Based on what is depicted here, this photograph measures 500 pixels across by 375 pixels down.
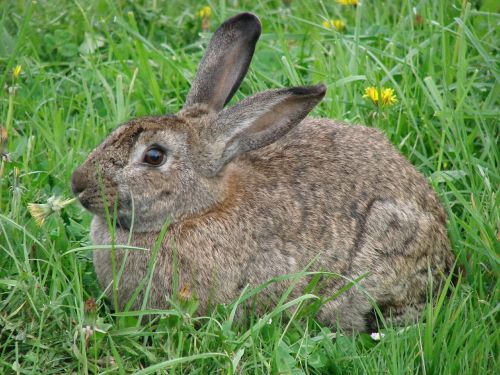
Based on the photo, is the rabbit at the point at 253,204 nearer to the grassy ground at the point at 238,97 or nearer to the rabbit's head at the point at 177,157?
the rabbit's head at the point at 177,157

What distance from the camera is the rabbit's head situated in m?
4.97

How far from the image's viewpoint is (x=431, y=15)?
6.82 metres

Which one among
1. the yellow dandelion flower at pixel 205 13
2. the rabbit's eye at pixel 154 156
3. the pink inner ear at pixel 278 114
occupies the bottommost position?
the yellow dandelion flower at pixel 205 13

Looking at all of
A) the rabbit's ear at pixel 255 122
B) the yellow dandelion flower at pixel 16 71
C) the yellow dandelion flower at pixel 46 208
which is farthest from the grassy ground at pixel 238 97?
the rabbit's ear at pixel 255 122

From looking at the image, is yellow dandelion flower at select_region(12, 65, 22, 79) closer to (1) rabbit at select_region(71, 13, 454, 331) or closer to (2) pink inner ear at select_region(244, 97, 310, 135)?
(1) rabbit at select_region(71, 13, 454, 331)

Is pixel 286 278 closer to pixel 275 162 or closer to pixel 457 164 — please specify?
Result: pixel 275 162

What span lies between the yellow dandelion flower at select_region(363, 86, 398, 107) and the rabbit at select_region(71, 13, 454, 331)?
1.83ft

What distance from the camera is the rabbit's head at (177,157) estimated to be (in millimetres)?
4973

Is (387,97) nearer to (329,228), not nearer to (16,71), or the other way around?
(329,228)

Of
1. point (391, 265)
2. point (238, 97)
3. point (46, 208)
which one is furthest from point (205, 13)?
point (46, 208)

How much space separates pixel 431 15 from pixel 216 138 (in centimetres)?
231

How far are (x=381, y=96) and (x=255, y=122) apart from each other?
3.91ft

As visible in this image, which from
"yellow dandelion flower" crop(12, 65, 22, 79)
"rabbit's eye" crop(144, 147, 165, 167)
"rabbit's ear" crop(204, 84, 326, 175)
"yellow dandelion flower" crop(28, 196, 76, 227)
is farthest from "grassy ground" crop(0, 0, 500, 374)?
→ "rabbit's ear" crop(204, 84, 326, 175)

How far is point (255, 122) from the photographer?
5.11 m
